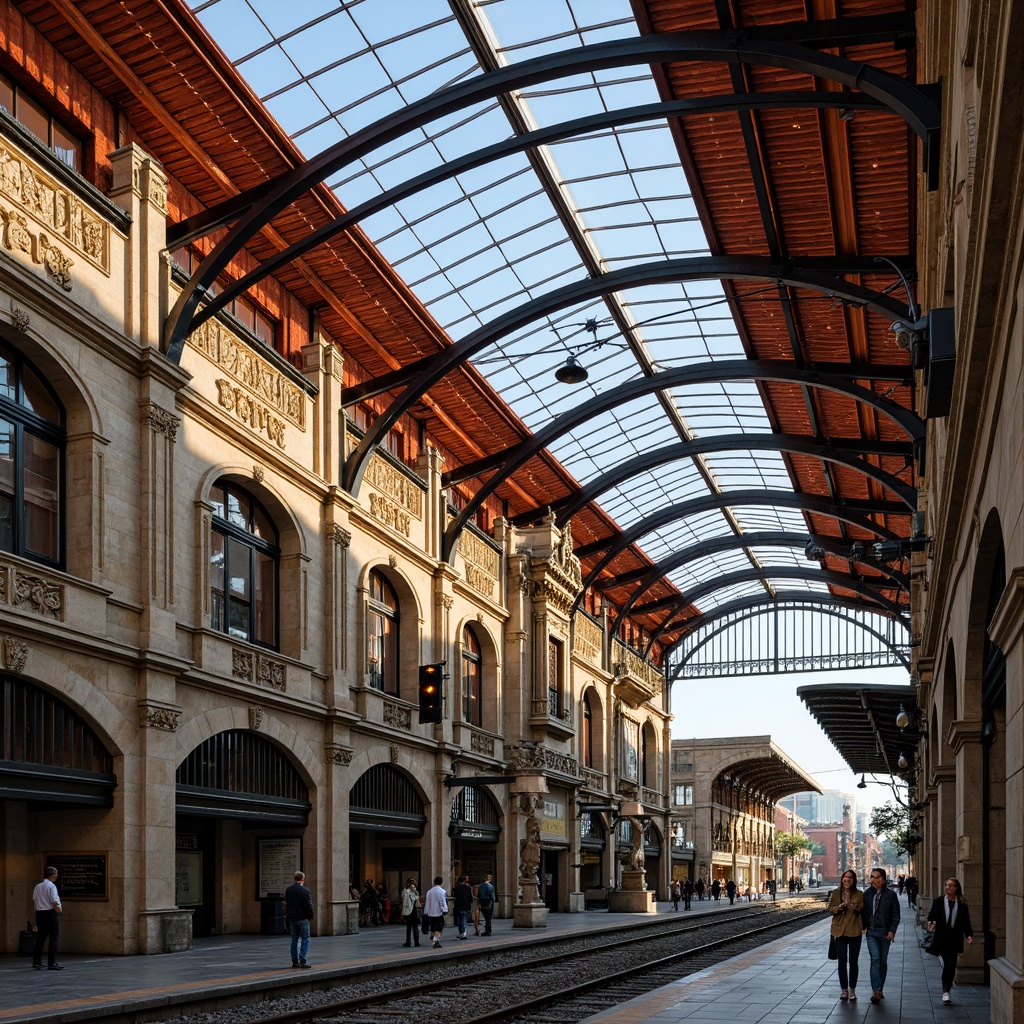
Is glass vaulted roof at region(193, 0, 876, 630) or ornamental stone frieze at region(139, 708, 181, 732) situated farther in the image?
glass vaulted roof at region(193, 0, 876, 630)

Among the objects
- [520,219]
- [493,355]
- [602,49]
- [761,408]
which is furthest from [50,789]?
[761,408]

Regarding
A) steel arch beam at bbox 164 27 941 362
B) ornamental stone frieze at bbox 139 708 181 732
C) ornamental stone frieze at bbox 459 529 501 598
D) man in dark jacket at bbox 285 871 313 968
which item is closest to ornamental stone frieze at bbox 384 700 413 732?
ornamental stone frieze at bbox 459 529 501 598

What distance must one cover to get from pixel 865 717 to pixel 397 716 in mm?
29034

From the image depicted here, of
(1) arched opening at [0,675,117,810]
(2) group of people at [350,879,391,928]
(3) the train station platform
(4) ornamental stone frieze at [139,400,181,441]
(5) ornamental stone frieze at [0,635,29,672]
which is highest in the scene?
(4) ornamental stone frieze at [139,400,181,441]

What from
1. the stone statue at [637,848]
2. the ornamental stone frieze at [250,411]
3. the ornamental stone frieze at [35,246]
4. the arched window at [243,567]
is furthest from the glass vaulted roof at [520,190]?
the stone statue at [637,848]

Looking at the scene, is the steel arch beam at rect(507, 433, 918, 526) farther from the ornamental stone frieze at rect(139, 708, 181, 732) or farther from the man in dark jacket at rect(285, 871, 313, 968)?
the man in dark jacket at rect(285, 871, 313, 968)

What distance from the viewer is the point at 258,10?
21.6m

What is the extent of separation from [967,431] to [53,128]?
15878 mm

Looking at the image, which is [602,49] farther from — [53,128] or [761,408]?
[761,408]

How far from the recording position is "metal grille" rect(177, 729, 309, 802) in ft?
76.5

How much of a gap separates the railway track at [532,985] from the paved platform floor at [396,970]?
3.12 ft

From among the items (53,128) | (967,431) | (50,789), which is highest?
(53,128)

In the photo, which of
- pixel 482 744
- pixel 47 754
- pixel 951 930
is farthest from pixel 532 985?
pixel 482 744

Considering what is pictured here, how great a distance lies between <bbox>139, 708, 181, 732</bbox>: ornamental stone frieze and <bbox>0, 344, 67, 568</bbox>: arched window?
2.80 meters
